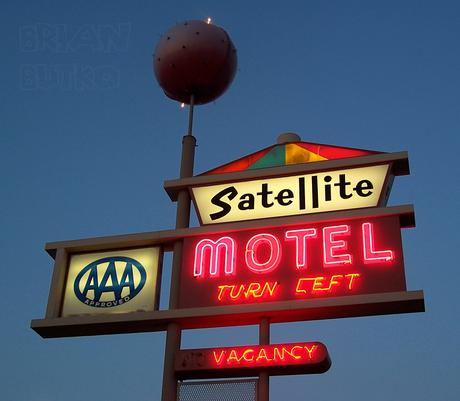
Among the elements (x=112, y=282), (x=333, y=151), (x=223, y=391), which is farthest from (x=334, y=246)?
(x=112, y=282)

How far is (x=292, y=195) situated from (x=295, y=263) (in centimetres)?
145

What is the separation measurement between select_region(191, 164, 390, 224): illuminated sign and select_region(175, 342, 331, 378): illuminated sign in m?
2.60

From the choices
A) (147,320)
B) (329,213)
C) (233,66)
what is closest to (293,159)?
(329,213)

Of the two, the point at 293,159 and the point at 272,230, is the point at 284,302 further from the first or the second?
the point at 293,159

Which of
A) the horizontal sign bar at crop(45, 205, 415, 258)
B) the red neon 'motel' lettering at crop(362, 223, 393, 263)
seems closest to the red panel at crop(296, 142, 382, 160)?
the horizontal sign bar at crop(45, 205, 415, 258)

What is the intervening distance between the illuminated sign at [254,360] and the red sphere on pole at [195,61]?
5470 millimetres

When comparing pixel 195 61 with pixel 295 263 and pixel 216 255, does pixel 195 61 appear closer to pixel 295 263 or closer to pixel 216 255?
pixel 216 255

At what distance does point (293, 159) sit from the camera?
44.3ft

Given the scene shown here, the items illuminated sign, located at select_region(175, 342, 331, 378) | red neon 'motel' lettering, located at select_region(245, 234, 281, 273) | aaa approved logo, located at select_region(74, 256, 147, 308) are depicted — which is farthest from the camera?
aaa approved logo, located at select_region(74, 256, 147, 308)

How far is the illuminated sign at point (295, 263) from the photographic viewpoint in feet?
38.2

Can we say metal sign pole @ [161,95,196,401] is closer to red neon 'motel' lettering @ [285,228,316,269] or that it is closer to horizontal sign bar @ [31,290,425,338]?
horizontal sign bar @ [31,290,425,338]

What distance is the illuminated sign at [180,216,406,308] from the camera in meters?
11.6

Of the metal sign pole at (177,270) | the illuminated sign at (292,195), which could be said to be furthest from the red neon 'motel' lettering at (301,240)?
the metal sign pole at (177,270)

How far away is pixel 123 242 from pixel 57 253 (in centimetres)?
121
